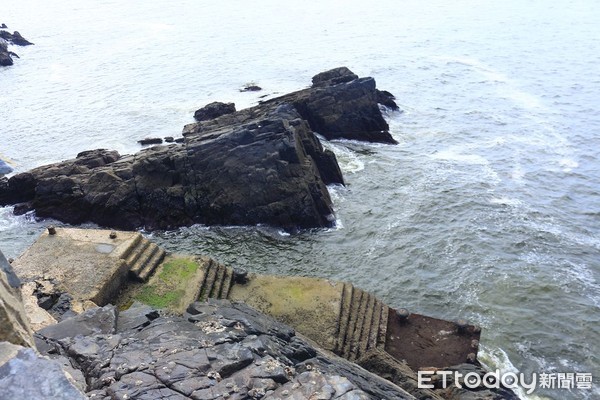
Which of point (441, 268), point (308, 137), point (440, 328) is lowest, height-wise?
point (441, 268)

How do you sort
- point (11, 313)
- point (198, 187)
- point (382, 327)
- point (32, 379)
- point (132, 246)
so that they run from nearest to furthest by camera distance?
point (32, 379) < point (11, 313) < point (382, 327) < point (132, 246) < point (198, 187)

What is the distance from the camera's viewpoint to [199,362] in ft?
30.4

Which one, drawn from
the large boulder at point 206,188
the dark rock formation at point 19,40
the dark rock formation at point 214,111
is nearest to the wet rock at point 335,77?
the dark rock formation at point 214,111

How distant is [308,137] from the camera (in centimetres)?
2817

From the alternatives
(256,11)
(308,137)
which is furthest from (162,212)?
(256,11)

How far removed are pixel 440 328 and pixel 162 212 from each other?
48.4ft

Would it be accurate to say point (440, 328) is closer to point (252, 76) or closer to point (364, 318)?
point (364, 318)

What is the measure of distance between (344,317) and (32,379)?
37.5ft

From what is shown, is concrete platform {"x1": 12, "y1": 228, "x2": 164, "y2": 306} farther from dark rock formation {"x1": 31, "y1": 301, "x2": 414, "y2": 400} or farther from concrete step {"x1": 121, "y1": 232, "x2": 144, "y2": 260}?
dark rock formation {"x1": 31, "y1": 301, "x2": 414, "y2": 400}

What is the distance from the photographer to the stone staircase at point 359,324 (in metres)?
14.8

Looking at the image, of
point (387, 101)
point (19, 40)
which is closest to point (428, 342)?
point (387, 101)

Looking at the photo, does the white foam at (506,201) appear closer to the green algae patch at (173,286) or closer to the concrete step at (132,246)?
the green algae patch at (173,286)

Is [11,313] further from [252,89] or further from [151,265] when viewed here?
[252,89]

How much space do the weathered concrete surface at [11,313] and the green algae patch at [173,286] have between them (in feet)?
26.8
